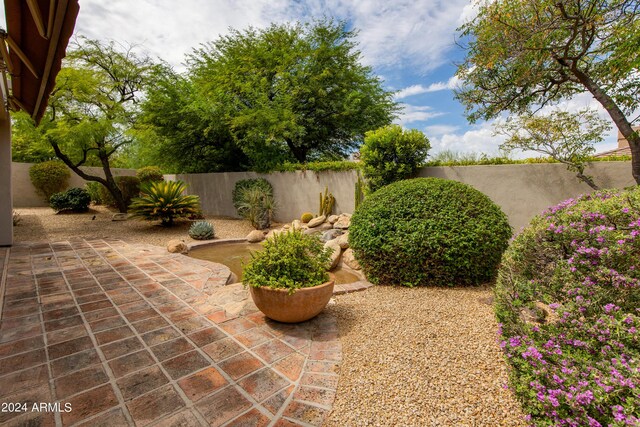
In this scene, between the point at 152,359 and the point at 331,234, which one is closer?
the point at 152,359

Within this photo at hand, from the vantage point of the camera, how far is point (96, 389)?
5.91ft

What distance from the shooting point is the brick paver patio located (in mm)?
1654

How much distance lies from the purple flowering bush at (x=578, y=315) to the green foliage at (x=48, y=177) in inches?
645

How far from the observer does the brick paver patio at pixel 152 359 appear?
5.43ft

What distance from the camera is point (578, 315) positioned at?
1.60m

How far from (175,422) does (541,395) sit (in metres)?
1.93

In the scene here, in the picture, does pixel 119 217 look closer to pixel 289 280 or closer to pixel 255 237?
pixel 255 237

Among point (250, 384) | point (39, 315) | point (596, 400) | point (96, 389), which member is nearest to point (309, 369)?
point (250, 384)

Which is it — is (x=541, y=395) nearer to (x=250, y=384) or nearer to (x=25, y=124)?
(x=250, y=384)

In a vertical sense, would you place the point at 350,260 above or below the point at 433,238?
below

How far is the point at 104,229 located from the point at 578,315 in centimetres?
968

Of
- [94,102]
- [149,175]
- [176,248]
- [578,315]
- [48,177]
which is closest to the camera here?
[578,315]

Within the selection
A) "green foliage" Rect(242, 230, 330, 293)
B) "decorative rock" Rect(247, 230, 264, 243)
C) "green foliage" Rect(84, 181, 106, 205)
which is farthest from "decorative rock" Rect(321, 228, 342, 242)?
"green foliage" Rect(84, 181, 106, 205)

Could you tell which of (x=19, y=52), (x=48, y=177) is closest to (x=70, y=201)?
(x=48, y=177)
